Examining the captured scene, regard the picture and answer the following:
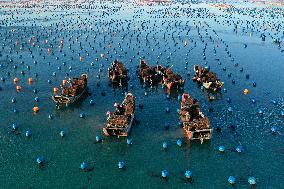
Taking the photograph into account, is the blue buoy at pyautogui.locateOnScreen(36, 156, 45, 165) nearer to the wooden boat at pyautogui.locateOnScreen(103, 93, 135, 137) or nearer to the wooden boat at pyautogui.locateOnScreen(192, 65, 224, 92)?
the wooden boat at pyautogui.locateOnScreen(103, 93, 135, 137)

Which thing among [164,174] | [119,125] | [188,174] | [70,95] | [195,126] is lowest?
[164,174]

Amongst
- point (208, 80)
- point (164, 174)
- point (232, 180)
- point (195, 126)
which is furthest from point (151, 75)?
point (232, 180)

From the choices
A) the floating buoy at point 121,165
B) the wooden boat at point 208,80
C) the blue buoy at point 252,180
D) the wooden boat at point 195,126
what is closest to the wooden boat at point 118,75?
the wooden boat at point 208,80

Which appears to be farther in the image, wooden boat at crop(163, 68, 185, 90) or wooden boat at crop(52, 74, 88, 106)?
wooden boat at crop(163, 68, 185, 90)

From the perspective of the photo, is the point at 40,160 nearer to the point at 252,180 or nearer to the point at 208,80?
the point at 252,180

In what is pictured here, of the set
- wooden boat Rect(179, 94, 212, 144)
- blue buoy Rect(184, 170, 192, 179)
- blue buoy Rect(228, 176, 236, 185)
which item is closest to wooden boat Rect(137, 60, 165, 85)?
wooden boat Rect(179, 94, 212, 144)

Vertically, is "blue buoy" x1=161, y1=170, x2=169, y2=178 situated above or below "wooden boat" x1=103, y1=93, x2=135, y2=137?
below

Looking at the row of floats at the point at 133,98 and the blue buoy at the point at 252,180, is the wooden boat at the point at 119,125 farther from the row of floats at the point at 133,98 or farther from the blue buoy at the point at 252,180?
the blue buoy at the point at 252,180

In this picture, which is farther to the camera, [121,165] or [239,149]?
[239,149]

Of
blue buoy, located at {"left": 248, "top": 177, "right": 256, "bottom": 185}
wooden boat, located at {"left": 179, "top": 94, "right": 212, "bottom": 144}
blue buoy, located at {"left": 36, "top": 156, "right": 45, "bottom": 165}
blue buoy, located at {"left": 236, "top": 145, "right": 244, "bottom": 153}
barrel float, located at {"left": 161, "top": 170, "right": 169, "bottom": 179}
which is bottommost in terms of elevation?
blue buoy, located at {"left": 36, "top": 156, "right": 45, "bottom": 165}
